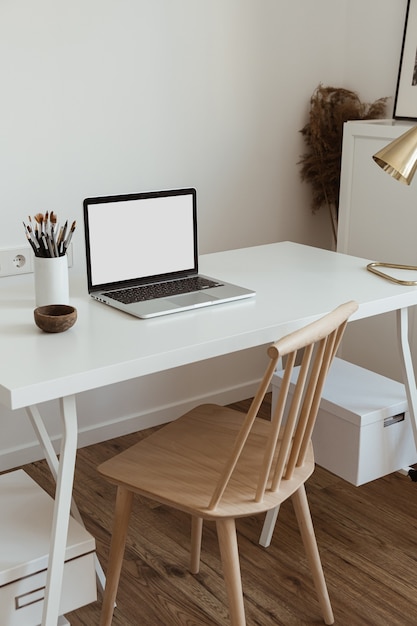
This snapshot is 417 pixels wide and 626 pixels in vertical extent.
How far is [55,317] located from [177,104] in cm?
134

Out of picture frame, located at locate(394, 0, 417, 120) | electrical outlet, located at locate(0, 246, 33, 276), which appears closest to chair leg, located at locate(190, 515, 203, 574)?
electrical outlet, located at locate(0, 246, 33, 276)

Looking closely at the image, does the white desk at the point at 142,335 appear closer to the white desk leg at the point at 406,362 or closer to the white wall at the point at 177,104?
the white desk leg at the point at 406,362

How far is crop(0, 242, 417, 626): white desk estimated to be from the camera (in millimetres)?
1457

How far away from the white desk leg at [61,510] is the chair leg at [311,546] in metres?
0.55

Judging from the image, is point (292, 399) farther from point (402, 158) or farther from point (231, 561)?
point (402, 158)

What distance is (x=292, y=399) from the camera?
158cm

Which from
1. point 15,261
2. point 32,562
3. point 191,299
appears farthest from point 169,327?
point 15,261

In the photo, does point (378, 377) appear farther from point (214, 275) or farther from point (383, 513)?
point (214, 275)

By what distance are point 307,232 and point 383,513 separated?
50.2 inches

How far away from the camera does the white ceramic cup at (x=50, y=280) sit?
5.72 feet

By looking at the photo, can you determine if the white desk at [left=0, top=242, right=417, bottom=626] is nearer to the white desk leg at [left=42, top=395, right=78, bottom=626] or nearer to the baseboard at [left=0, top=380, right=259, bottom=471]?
the white desk leg at [left=42, top=395, right=78, bottom=626]

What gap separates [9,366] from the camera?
147 centimetres

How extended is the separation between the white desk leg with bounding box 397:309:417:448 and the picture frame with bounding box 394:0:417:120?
110 cm

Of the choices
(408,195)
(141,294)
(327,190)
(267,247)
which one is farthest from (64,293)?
(327,190)
